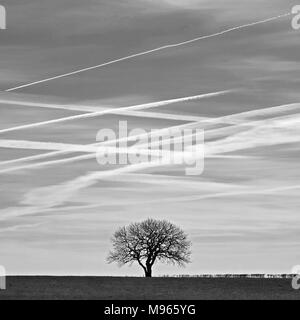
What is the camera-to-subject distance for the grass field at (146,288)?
54.6m

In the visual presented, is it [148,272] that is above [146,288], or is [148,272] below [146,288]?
above

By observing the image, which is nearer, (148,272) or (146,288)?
(146,288)

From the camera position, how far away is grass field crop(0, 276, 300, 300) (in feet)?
179

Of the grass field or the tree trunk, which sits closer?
the grass field

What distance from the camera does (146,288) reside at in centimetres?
6125

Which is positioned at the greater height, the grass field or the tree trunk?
the tree trunk

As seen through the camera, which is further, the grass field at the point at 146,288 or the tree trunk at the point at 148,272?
the tree trunk at the point at 148,272

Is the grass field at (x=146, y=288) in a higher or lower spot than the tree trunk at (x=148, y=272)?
lower
